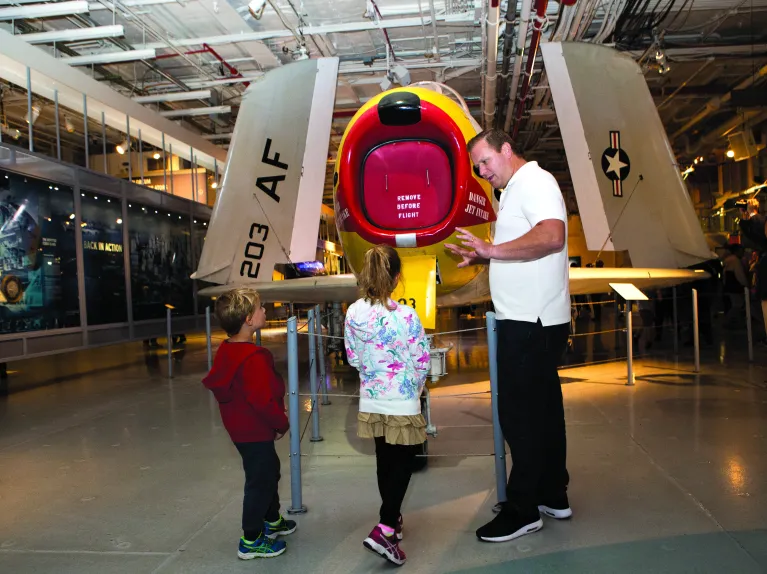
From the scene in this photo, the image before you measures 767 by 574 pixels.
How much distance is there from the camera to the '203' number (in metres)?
5.88

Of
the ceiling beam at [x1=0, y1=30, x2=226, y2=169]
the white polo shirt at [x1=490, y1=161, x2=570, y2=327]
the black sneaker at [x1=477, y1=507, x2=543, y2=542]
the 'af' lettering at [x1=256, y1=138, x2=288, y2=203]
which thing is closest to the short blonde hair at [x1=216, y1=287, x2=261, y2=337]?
the white polo shirt at [x1=490, y1=161, x2=570, y2=327]

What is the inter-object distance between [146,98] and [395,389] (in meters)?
11.6

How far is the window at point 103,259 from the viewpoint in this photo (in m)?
9.27

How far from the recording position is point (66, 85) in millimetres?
9484

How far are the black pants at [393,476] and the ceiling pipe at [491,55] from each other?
620 centimetres

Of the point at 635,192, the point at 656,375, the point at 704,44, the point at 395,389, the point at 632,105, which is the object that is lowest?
the point at 656,375

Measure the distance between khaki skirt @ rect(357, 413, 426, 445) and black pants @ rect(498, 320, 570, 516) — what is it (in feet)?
1.67

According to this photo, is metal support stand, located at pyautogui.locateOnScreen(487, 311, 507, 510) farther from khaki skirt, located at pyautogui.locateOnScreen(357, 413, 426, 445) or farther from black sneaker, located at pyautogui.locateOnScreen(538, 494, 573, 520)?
khaki skirt, located at pyautogui.locateOnScreen(357, 413, 426, 445)

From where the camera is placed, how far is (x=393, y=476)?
261cm

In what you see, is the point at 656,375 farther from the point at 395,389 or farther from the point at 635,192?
the point at 395,389

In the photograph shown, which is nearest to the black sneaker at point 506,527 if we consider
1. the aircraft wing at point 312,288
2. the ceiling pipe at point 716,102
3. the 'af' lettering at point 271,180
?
the aircraft wing at point 312,288

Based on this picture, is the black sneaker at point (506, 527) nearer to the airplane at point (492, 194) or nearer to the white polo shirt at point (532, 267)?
the white polo shirt at point (532, 267)

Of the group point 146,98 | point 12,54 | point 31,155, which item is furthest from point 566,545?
point 146,98

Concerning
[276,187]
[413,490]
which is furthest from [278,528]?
[276,187]
